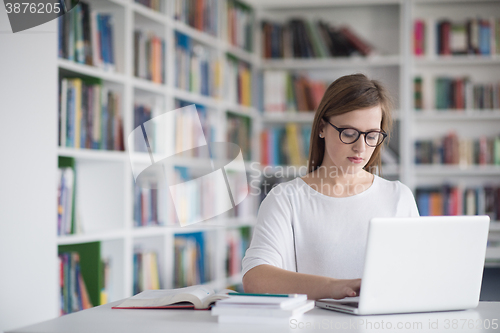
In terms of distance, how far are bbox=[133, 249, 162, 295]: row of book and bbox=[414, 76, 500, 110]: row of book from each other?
2043mm

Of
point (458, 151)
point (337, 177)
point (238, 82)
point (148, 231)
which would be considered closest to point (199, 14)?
point (238, 82)

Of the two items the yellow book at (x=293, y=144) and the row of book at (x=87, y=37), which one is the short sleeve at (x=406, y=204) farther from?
the yellow book at (x=293, y=144)

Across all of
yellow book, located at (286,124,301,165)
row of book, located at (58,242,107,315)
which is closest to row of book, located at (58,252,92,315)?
row of book, located at (58,242,107,315)

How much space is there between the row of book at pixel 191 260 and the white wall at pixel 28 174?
1109mm

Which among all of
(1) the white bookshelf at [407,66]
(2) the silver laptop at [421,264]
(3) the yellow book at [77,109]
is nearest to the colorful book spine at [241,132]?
(1) the white bookshelf at [407,66]

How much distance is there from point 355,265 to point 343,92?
0.47 metres

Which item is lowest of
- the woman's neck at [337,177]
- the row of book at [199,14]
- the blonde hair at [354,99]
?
the woman's neck at [337,177]

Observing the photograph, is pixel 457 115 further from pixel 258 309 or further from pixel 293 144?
pixel 258 309

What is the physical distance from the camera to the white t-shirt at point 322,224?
5.01 ft

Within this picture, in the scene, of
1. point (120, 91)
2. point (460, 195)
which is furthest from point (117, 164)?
point (460, 195)

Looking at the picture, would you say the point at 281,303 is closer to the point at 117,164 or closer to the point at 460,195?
the point at 117,164

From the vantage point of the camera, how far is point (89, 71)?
241 cm

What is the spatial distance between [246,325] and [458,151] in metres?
3.07

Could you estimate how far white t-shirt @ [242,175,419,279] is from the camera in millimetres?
1527
